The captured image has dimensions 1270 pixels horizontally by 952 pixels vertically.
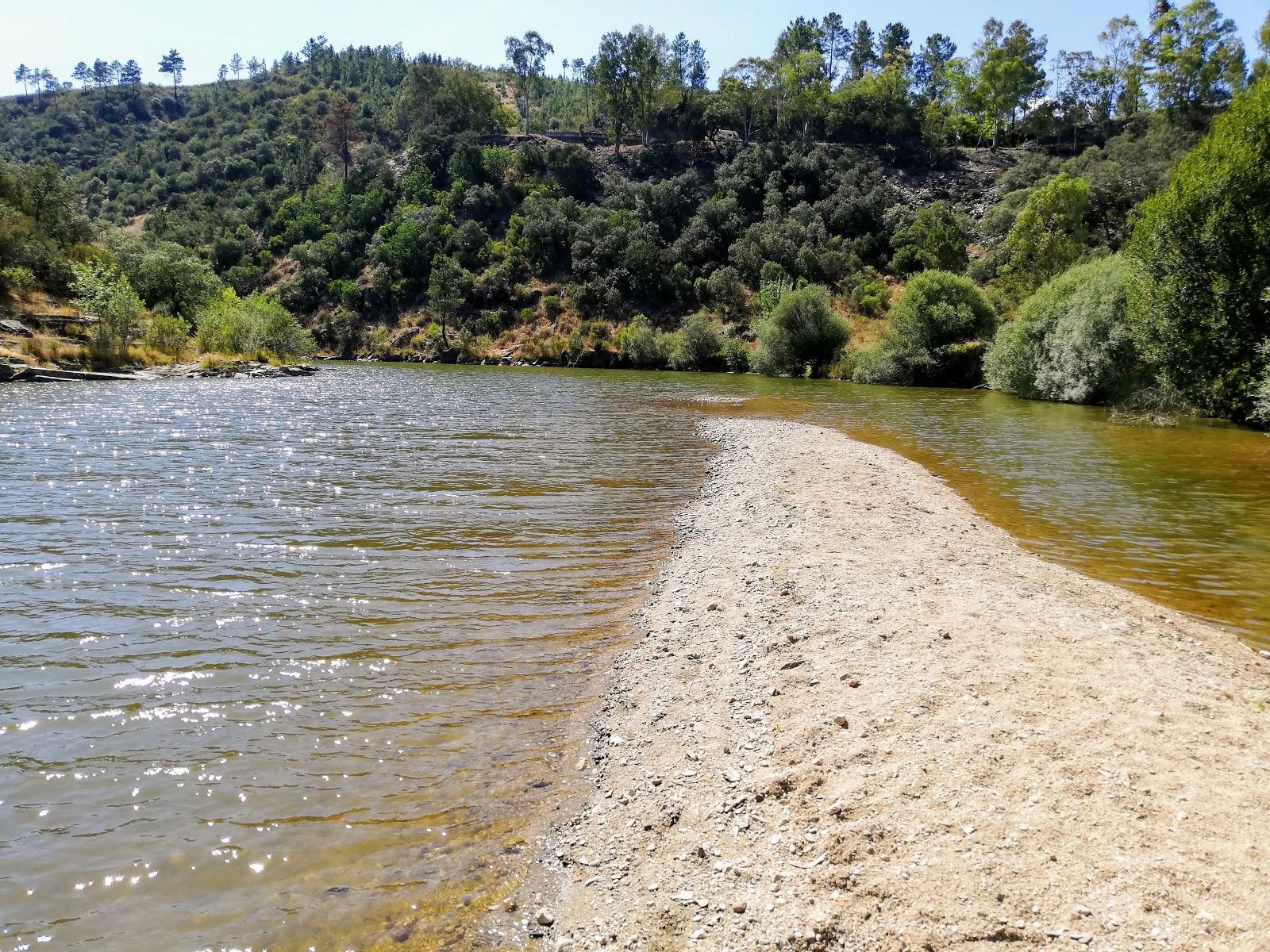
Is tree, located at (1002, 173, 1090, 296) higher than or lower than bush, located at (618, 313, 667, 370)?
higher

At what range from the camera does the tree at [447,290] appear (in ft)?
319

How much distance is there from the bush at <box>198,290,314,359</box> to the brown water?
123ft

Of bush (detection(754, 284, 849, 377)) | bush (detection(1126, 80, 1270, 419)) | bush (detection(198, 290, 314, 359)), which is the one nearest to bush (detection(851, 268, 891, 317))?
bush (detection(754, 284, 849, 377))

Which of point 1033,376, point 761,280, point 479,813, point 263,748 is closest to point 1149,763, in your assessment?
point 479,813

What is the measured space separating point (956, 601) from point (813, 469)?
10190mm

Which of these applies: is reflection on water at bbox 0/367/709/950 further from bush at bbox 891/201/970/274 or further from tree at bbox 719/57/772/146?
tree at bbox 719/57/772/146

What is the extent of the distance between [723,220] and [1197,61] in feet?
225

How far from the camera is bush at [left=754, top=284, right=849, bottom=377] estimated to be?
65.9 meters

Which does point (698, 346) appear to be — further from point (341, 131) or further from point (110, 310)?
point (341, 131)

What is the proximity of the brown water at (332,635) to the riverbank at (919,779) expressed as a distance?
36.7 inches

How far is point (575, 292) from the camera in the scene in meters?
98.2

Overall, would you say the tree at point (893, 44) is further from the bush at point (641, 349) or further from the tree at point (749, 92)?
the bush at point (641, 349)

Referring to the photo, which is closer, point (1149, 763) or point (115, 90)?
point (1149, 763)

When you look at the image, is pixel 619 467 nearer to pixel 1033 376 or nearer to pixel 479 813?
pixel 479 813
